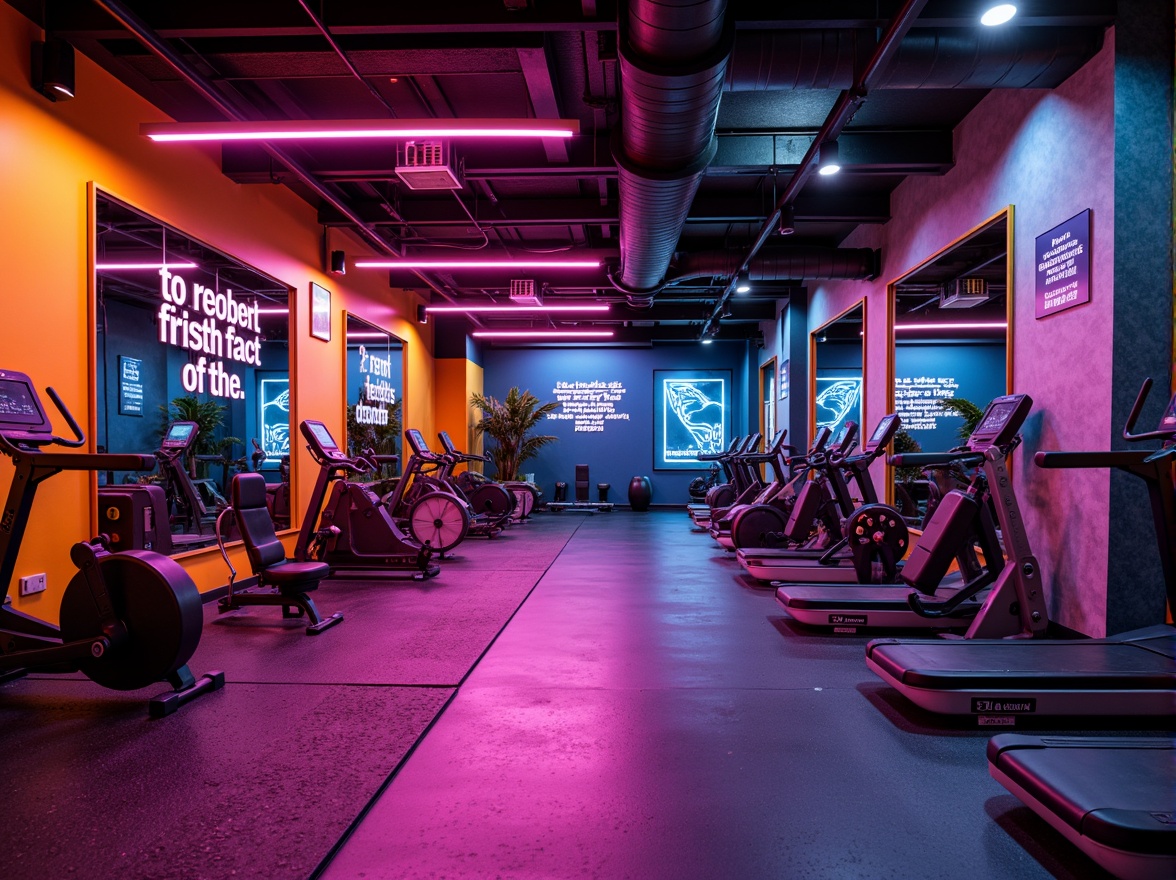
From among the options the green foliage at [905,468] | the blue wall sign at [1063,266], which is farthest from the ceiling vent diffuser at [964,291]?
the blue wall sign at [1063,266]

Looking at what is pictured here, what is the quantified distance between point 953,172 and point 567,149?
3284mm

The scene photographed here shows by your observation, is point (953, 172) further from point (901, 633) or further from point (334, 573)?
point (334, 573)

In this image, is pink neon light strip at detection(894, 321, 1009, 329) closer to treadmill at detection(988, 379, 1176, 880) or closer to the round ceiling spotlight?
the round ceiling spotlight

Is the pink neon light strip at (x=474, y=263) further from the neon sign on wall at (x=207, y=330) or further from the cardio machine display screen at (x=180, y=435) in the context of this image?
the cardio machine display screen at (x=180, y=435)

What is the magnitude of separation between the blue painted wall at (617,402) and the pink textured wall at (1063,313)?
9.04 m

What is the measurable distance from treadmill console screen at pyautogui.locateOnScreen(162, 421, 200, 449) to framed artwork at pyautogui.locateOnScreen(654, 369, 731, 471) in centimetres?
947

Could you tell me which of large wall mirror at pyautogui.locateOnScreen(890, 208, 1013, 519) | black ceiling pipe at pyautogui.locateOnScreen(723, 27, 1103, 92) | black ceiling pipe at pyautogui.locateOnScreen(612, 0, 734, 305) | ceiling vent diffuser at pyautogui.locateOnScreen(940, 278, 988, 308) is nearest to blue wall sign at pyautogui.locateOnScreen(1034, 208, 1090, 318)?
black ceiling pipe at pyautogui.locateOnScreen(723, 27, 1103, 92)

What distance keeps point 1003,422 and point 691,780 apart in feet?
9.71

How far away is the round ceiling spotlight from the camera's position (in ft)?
11.5

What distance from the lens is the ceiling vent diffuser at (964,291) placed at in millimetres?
8852

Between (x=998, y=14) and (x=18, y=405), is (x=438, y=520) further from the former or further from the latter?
(x=998, y=14)

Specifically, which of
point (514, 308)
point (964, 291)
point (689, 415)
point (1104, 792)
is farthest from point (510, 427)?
point (1104, 792)

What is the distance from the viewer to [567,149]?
6.06 meters


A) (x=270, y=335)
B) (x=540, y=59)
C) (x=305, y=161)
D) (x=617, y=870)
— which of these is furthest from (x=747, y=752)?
(x=270, y=335)
